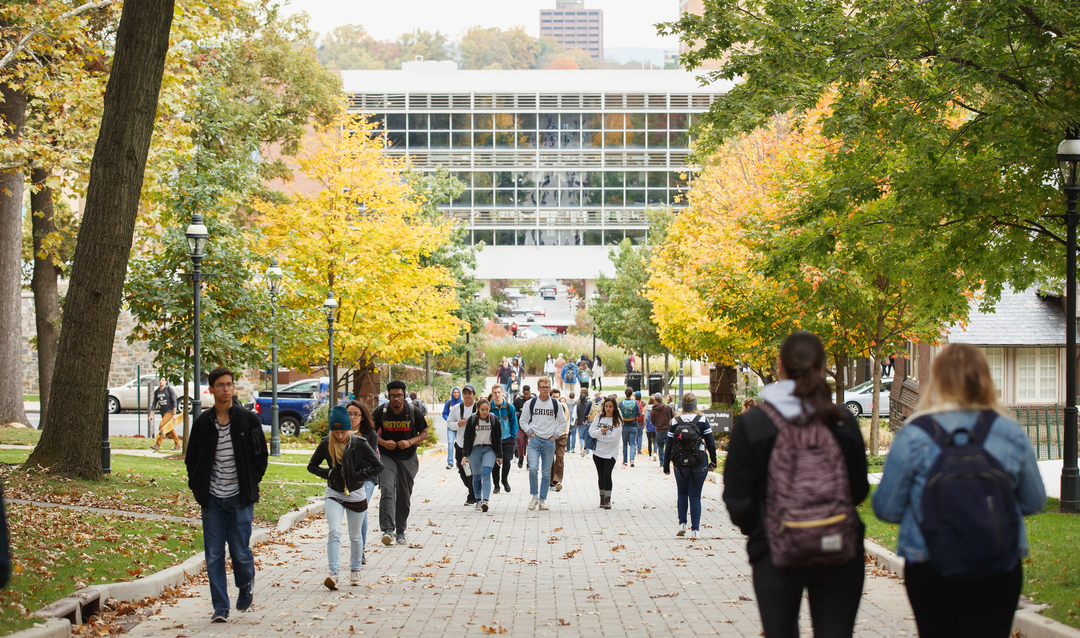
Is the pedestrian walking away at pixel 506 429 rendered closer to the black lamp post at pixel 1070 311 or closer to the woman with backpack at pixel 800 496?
the black lamp post at pixel 1070 311

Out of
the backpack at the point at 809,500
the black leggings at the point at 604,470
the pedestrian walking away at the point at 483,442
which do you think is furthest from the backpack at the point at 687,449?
the backpack at the point at 809,500

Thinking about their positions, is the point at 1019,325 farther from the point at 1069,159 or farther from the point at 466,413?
the point at 466,413

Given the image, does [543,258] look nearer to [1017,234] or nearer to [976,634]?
[1017,234]

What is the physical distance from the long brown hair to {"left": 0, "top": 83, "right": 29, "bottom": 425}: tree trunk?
21.1 metres

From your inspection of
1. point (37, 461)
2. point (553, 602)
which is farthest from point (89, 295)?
point (553, 602)

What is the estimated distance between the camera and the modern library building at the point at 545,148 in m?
67.4

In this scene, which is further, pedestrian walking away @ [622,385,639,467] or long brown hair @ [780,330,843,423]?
pedestrian walking away @ [622,385,639,467]

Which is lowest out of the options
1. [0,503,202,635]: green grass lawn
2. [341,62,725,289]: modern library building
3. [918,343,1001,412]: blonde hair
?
[0,503,202,635]: green grass lawn

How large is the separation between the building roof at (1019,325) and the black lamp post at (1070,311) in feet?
55.5

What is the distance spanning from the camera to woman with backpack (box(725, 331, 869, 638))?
13.3 feet

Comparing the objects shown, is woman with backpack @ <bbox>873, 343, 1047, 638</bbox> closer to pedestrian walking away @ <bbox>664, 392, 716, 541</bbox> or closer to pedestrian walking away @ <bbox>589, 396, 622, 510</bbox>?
pedestrian walking away @ <bbox>664, 392, 716, 541</bbox>

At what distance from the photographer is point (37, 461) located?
44.3 feet

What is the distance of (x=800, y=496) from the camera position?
13.3 ft

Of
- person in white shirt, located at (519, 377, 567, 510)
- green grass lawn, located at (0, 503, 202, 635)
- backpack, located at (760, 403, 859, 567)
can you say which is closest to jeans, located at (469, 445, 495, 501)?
person in white shirt, located at (519, 377, 567, 510)
